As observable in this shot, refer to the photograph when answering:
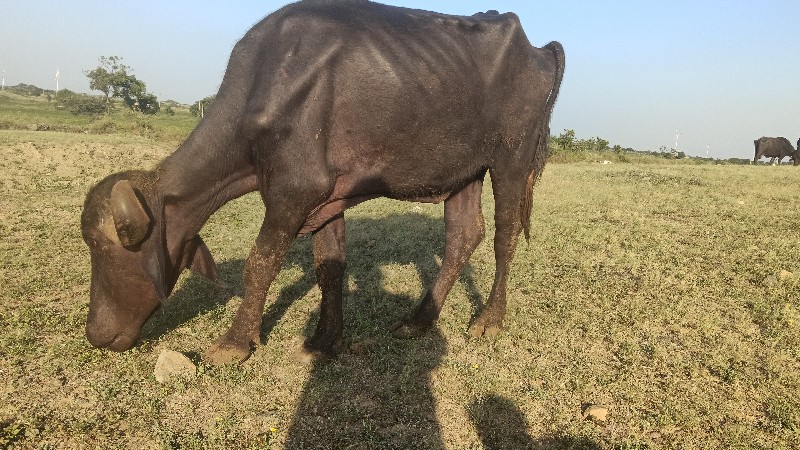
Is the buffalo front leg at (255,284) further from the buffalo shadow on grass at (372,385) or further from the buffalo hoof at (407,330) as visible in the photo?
the buffalo hoof at (407,330)

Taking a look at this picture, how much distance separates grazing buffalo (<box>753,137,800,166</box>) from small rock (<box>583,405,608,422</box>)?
120 ft

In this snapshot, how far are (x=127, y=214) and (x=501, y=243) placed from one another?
3.40 meters

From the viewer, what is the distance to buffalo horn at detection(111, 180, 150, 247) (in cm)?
357

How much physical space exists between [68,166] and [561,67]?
12.0 metres

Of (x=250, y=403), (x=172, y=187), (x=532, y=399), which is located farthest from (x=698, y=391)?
(x=172, y=187)

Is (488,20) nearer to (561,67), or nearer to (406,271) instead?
→ (561,67)

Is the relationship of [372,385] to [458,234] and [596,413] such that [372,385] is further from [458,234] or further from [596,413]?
[458,234]

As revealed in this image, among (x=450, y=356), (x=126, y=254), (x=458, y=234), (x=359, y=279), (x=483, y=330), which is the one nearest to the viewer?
(x=126, y=254)

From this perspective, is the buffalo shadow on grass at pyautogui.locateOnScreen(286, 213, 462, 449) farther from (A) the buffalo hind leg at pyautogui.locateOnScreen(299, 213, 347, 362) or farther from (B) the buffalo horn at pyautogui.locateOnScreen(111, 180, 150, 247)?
(B) the buffalo horn at pyautogui.locateOnScreen(111, 180, 150, 247)

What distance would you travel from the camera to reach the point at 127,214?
3.57 meters

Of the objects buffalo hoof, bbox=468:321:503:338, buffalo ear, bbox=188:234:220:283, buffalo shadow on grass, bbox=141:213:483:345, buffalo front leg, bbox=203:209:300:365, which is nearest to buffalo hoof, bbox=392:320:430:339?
buffalo shadow on grass, bbox=141:213:483:345

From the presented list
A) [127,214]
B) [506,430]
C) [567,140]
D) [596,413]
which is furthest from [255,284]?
[567,140]

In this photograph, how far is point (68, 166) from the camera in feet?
41.1

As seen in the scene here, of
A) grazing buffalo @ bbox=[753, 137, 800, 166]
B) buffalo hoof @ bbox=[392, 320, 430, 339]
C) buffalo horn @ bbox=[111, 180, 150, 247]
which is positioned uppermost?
grazing buffalo @ bbox=[753, 137, 800, 166]
